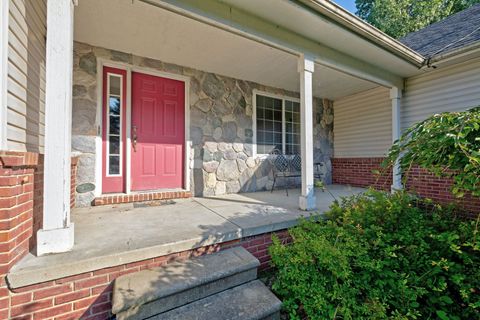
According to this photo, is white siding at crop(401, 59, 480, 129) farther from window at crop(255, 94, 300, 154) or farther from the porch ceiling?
window at crop(255, 94, 300, 154)

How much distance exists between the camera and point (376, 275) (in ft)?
5.77

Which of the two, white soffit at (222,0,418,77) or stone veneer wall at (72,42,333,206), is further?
stone veneer wall at (72,42,333,206)

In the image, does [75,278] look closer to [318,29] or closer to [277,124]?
[318,29]

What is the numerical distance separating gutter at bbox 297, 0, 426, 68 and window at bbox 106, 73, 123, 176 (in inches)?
101

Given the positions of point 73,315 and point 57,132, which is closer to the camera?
point 73,315

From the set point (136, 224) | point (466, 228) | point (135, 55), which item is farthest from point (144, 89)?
point (466, 228)

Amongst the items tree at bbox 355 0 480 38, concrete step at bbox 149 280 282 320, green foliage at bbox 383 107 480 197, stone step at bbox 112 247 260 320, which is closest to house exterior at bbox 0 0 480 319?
stone step at bbox 112 247 260 320

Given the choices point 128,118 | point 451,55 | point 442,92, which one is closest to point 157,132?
point 128,118

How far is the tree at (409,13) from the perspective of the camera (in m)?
9.94

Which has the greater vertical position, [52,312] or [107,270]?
[107,270]

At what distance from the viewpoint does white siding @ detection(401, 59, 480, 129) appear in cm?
326

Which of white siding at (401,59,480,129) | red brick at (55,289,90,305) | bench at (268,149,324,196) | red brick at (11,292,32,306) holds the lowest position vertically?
red brick at (55,289,90,305)

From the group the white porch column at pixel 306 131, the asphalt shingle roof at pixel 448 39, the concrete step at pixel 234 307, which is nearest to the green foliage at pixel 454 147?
the white porch column at pixel 306 131

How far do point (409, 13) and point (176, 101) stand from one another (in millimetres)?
12715
